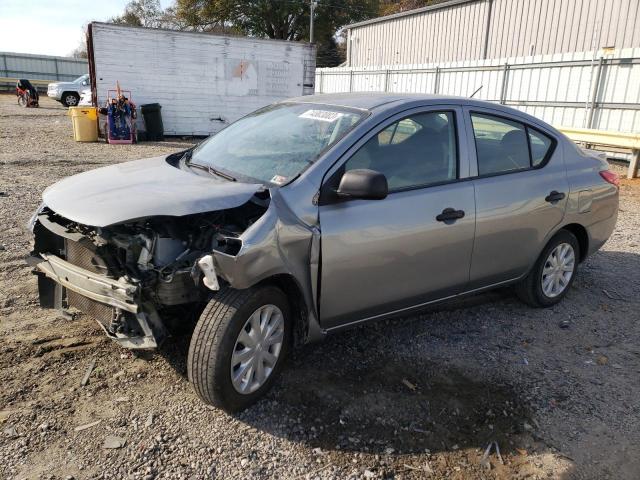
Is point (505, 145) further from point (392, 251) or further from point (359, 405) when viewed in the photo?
point (359, 405)

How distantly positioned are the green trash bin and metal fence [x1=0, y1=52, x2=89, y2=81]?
30184 millimetres

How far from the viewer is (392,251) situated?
336 centimetres

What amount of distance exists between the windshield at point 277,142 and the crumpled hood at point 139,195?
0.21 m

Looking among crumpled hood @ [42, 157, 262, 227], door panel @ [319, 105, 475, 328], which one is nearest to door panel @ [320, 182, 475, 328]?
door panel @ [319, 105, 475, 328]

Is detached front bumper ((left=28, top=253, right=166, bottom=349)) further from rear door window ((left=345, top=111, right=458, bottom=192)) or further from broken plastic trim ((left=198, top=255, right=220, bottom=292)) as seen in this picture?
rear door window ((left=345, top=111, right=458, bottom=192))

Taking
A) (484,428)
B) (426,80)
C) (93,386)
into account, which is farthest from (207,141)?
(426,80)

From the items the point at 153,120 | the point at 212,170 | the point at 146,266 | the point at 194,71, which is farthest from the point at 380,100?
the point at 194,71

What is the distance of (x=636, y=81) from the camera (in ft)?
A: 41.0

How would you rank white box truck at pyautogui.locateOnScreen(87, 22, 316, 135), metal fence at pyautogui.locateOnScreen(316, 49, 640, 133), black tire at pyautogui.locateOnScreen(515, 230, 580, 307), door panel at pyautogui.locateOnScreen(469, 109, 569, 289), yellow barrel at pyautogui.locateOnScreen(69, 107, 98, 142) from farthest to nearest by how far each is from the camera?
white box truck at pyautogui.locateOnScreen(87, 22, 316, 135)
yellow barrel at pyautogui.locateOnScreen(69, 107, 98, 142)
metal fence at pyautogui.locateOnScreen(316, 49, 640, 133)
black tire at pyautogui.locateOnScreen(515, 230, 580, 307)
door panel at pyautogui.locateOnScreen(469, 109, 569, 289)

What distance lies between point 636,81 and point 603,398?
11603 millimetres

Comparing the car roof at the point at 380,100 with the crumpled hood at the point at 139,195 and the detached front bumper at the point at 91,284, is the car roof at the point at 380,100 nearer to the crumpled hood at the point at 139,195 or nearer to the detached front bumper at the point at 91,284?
the crumpled hood at the point at 139,195

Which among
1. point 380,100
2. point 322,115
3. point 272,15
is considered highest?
point 272,15

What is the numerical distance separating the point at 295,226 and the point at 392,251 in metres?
0.71

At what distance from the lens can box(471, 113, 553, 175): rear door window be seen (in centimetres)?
394
